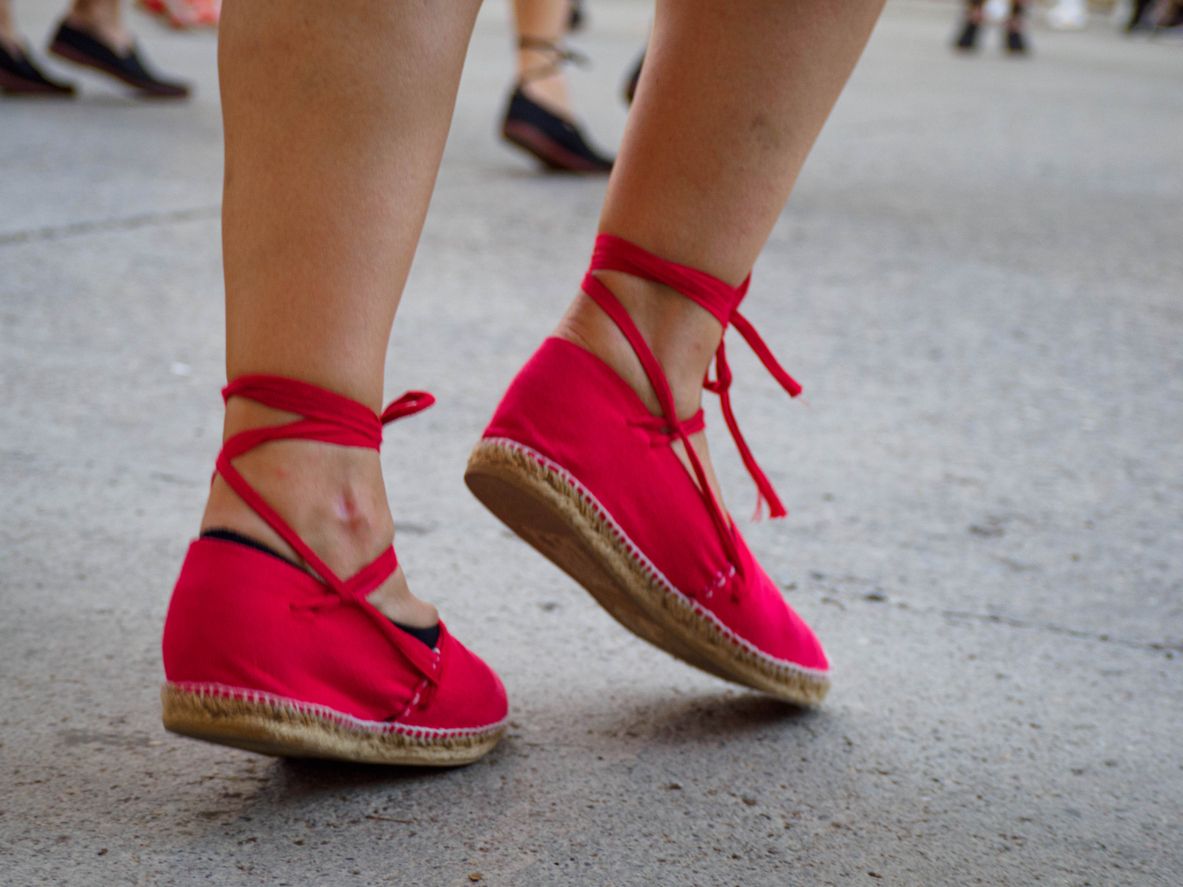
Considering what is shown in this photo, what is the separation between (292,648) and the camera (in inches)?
31.6

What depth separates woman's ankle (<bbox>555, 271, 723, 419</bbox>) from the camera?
951mm

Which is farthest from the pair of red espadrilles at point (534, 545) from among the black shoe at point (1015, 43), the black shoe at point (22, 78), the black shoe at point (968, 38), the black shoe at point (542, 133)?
the black shoe at point (1015, 43)

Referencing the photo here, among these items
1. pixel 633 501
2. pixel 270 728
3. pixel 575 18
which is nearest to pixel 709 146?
pixel 633 501

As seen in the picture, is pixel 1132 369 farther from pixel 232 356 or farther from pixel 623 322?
pixel 232 356

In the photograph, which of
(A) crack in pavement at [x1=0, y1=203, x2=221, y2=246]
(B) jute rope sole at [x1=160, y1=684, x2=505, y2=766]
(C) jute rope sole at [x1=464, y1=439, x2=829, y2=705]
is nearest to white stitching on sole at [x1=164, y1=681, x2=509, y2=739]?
(B) jute rope sole at [x1=160, y1=684, x2=505, y2=766]

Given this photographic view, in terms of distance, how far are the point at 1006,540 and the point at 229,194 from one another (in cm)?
85

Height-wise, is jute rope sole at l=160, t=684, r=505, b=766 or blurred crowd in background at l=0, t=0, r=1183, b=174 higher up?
jute rope sole at l=160, t=684, r=505, b=766

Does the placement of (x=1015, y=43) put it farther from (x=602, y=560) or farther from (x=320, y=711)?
(x=320, y=711)

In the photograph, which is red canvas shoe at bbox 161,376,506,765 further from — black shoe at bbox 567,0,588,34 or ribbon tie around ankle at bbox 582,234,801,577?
black shoe at bbox 567,0,588,34

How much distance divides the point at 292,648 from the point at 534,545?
21 cm

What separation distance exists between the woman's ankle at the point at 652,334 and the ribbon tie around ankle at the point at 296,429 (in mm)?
195

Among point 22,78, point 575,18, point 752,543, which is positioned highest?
point 752,543

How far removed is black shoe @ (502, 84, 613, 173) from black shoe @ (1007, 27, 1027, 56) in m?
6.49

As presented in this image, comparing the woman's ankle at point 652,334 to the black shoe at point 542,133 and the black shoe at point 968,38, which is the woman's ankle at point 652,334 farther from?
the black shoe at point 968,38
